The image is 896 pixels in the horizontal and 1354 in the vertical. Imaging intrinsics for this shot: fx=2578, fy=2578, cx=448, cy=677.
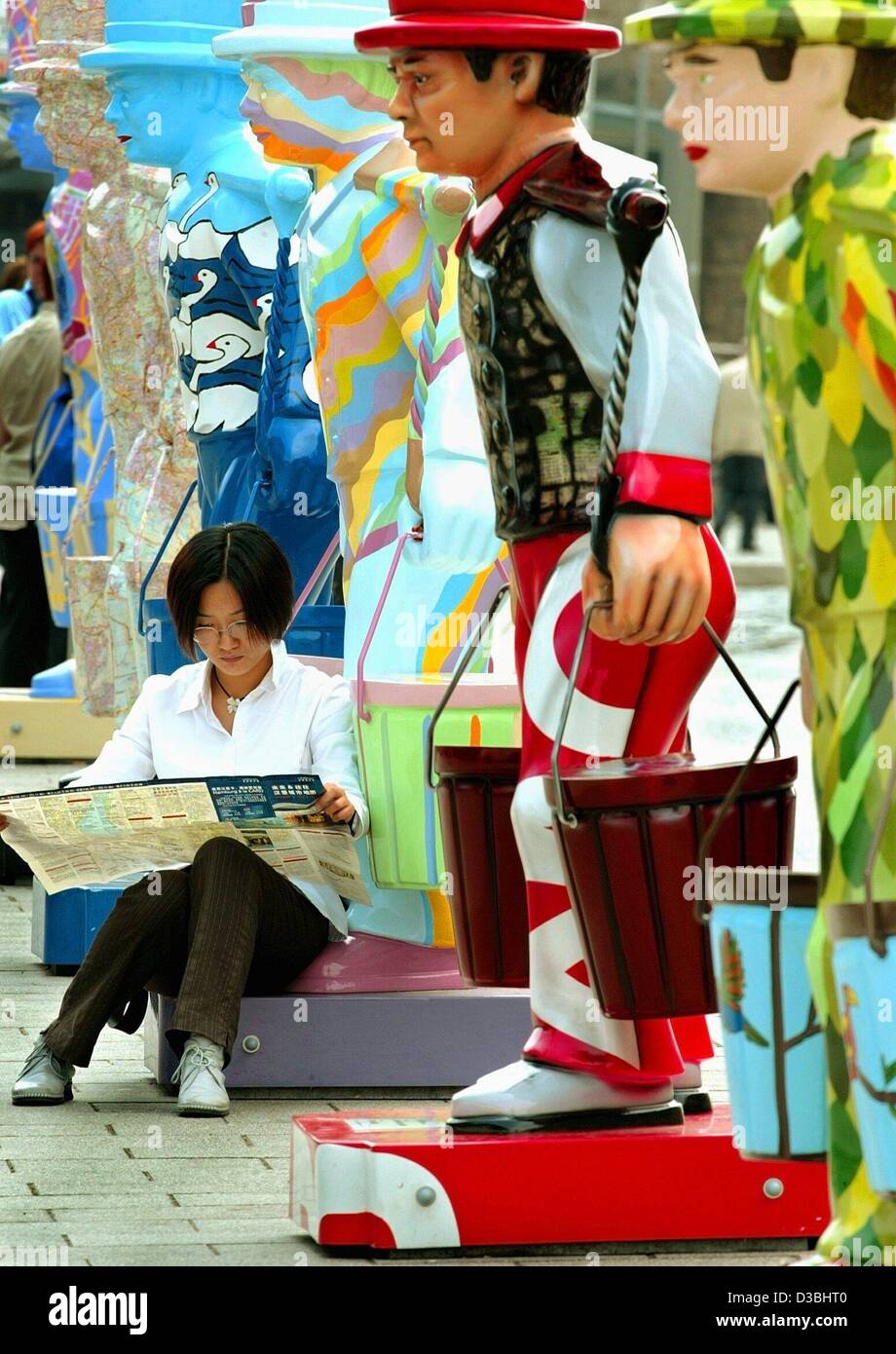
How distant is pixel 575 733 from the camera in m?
4.06

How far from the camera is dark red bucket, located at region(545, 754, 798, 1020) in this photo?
3.75 m

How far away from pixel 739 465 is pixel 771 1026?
59.9 ft

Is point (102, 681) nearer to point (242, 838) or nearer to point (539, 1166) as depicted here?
point (242, 838)

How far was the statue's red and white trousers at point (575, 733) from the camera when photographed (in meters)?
4.05

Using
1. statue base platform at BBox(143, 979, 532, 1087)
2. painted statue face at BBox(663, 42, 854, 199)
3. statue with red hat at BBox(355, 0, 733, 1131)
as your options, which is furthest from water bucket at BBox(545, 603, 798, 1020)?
statue base platform at BBox(143, 979, 532, 1087)

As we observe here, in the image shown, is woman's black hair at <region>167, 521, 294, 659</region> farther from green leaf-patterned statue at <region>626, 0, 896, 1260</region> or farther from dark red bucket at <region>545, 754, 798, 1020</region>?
green leaf-patterned statue at <region>626, 0, 896, 1260</region>

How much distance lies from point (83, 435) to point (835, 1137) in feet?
24.7

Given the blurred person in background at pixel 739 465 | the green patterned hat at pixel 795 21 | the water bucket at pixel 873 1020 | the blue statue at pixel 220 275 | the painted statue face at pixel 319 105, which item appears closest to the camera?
the water bucket at pixel 873 1020

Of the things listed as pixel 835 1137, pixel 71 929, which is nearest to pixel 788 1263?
pixel 835 1137

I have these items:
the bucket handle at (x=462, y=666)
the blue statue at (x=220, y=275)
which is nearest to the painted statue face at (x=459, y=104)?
the bucket handle at (x=462, y=666)

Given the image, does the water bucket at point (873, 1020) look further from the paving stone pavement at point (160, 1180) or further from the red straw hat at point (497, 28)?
the red straw hat at point (497, 28)

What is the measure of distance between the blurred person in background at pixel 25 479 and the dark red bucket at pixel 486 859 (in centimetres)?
703

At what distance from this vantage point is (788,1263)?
3389 mm

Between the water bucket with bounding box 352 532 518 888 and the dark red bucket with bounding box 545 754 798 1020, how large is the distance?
52.0 inches
